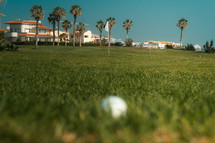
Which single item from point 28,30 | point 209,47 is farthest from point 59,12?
point 209,47

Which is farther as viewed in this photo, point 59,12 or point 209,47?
point 59,12

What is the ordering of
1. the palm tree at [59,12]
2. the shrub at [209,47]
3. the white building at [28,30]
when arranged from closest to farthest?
the shrub at [209,47]
the palm tree at [59,12]
the white building at [28,30]

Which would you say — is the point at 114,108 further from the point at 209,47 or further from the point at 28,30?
the point at 28,30

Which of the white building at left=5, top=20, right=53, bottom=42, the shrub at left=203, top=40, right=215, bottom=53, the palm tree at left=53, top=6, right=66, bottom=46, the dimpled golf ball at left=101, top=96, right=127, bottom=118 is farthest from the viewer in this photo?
the white building at left=5, top=20, right=53, bottom=42

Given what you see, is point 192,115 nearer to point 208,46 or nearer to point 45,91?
point 45,91

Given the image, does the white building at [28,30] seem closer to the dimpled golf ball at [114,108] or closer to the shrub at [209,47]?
the shrub at [209,47]

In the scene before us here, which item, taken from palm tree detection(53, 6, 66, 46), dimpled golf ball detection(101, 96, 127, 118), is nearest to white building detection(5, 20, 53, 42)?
palm tree detection(53, 6, 66, 46)

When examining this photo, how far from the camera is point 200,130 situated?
2398 millimetres

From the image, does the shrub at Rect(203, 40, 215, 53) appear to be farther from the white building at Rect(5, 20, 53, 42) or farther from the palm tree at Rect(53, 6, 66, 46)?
the white building at Rect(5, 20, 53, 42)

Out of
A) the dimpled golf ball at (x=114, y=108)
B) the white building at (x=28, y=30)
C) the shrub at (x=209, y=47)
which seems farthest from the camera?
the white building at (x=28, y=30)

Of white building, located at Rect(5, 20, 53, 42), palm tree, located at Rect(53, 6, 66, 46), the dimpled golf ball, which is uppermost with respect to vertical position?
palm tree, located at Rect(53, 6, 66, 46)

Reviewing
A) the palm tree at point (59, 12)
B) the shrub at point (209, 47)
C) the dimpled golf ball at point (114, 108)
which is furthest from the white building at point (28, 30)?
the dimpled golf ball at point (114, 108)

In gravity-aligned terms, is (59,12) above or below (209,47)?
above

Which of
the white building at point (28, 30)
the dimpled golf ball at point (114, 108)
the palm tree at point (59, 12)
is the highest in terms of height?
the palm tree at point (59, 12)
